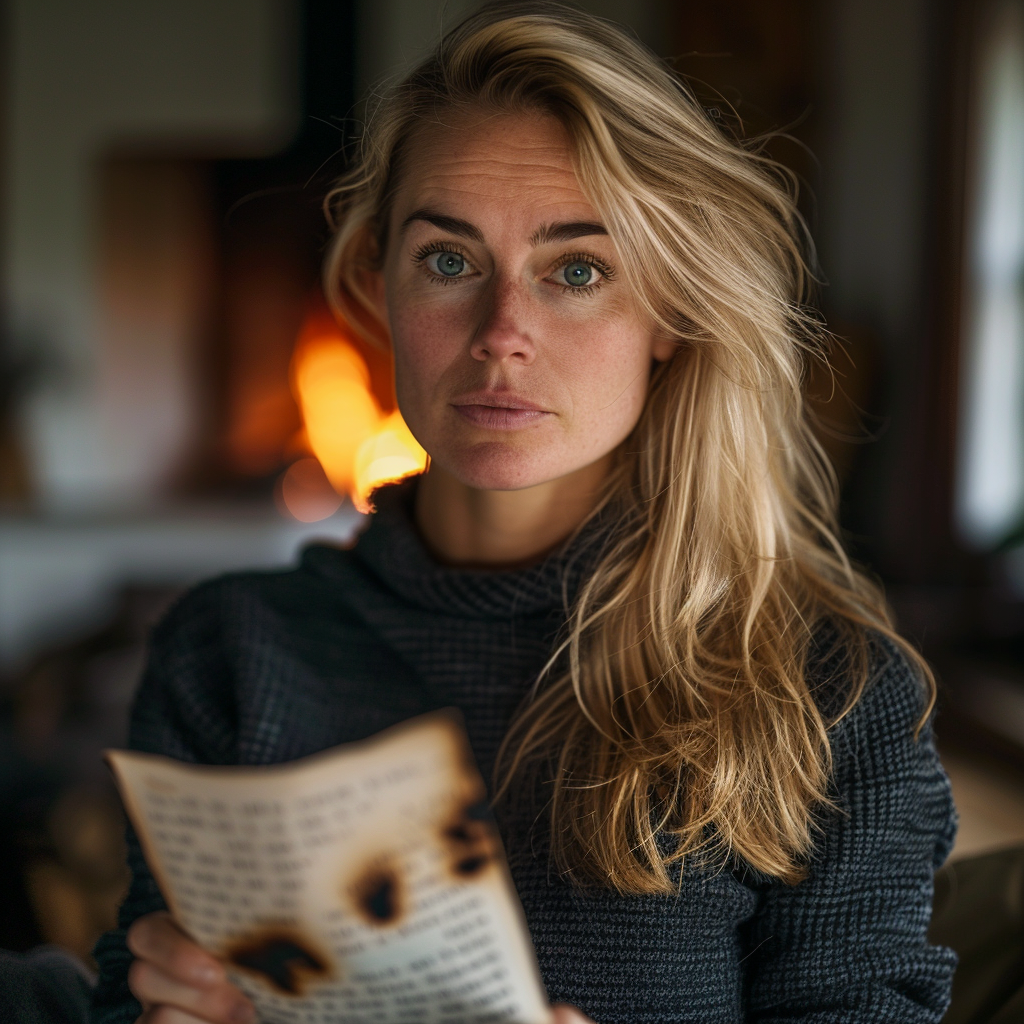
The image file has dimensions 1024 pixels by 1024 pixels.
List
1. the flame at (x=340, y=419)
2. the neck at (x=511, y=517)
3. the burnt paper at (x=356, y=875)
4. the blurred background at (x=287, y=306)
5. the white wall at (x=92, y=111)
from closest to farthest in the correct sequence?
1. the burnt paper at (x=356, y=875)
2. the neck at (x=511, y=517)
3. the blurred background at (x=287, y=306)
4. the flame at (x=340, y=419)
5. the white wall at (x=92, y=111)

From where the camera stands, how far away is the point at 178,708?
101cm

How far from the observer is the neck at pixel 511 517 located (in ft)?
3.38

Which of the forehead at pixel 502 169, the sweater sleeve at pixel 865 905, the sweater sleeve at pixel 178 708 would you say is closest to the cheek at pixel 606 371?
the forehead at pixel 502 169

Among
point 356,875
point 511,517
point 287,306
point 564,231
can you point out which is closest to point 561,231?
point 564,231

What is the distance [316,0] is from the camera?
3578 mm

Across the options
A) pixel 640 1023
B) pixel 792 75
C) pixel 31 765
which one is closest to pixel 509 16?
Result: pixel 640 1023

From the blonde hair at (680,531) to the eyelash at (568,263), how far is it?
0.09 feet

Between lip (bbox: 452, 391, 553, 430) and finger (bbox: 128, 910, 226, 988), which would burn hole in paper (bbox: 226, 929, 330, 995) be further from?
lip (bbox: 452, 391, 553, 430)

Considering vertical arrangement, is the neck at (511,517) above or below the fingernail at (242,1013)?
above

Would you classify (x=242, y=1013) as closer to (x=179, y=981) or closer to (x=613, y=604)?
(x=179, y=981)

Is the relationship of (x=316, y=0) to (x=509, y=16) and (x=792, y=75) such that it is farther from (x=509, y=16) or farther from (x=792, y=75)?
(x=509, y=16)

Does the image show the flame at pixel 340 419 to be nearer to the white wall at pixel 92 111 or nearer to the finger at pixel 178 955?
the white wall at pixel 92 111

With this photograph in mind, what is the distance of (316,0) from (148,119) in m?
0.75

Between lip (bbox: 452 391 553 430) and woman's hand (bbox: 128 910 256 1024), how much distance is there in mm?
463
